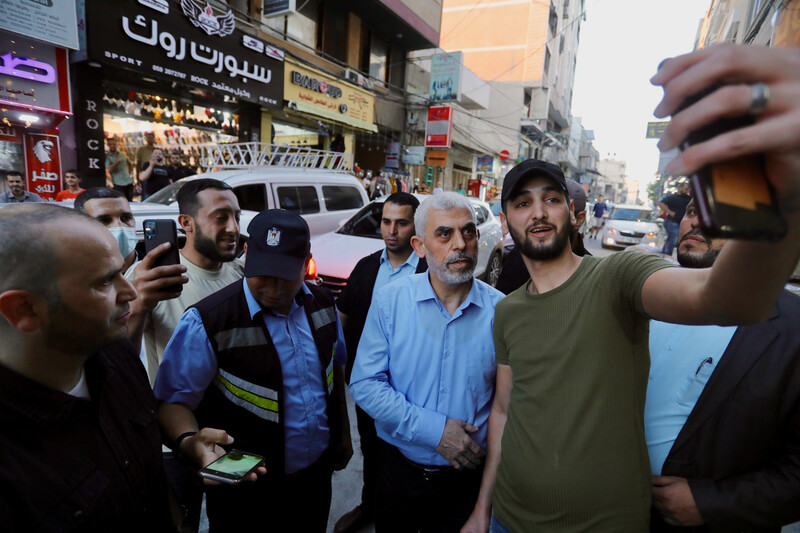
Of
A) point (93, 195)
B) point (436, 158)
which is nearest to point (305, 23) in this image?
point (436, 158)

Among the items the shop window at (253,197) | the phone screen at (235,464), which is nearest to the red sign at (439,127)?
the shop window at (253,197)

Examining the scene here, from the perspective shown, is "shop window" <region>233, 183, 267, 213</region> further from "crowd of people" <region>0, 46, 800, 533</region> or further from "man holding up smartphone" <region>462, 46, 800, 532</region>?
"man holding up smartphone" <region>462, 46, 800, 532</region>

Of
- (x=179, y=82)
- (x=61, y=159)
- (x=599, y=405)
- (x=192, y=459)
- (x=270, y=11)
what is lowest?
(x=192, y=459)

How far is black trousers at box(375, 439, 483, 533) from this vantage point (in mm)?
1829

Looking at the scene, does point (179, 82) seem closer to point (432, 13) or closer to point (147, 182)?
point (147, 182)

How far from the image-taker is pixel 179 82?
373 inches

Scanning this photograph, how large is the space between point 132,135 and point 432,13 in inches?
554

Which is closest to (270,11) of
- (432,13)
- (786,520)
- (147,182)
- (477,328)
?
(147,182)

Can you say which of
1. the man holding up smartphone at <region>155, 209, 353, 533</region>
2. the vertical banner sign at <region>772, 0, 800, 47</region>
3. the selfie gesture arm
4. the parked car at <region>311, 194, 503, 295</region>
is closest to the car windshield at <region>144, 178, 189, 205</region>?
the parked car at <region>311, 194, 503, 295</region>

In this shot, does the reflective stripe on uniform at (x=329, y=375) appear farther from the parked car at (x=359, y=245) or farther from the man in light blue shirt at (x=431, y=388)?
the parked car at (x=359, y=245)

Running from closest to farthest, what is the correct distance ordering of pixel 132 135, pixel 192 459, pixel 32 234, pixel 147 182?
1. pixel 32 234
2. pixel 192 459
3. pixel 147 182
4. pixel 132 135

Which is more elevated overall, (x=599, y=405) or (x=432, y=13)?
(x=432, y=13)

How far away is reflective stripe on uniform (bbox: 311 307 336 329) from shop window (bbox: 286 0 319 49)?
13.3m

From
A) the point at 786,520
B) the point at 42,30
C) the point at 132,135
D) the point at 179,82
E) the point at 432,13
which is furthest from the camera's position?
the point at 432,13
